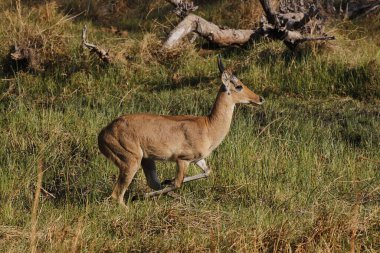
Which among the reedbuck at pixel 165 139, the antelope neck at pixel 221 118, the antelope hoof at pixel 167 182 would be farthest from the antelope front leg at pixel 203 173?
the antelope neck at pixel 221 118

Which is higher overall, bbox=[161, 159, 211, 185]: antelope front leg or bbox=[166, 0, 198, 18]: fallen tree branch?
bbox=[166, 0, 198, 18]: fallen tree branch

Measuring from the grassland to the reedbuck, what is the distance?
287 millimetres

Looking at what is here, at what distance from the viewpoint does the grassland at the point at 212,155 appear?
6867 mm

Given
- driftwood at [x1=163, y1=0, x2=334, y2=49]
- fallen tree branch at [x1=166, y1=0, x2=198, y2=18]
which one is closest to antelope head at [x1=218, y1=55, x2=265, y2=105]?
driftwood at [x1=163, y1=0, x2=334, y2=49]

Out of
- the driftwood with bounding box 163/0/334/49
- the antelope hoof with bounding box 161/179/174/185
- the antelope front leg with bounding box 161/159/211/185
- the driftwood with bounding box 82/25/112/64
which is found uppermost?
the driftwood with bounding box 163/0/334/49

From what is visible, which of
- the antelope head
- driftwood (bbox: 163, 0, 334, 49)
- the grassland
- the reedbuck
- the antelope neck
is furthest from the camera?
driftwood (bbox: 163, 0, 334, 49)

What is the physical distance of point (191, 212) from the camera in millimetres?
7523

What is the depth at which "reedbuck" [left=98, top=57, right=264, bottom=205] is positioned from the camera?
8.12m

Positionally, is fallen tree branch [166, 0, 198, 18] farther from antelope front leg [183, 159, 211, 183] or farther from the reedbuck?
antelope front leg [183, 159, 211, 183]

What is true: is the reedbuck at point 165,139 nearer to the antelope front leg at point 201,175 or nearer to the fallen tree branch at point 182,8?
the antelope front leg at point 201,175

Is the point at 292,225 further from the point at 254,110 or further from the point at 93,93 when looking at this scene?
the point at 93,93

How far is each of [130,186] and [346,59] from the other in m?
5.47

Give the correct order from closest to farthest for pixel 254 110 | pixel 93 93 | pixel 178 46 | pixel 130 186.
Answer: pixel 130 186, pixel 254 110, pixel 93 93, pixel 178 46

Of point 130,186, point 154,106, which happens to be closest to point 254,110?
point 154,106
